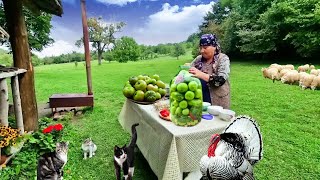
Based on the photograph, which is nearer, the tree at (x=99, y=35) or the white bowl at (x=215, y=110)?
the white bowl at (x=215, y=110)

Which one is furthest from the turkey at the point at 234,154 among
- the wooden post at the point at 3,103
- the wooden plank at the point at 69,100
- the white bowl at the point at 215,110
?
the wooden plank at the point at 69,100

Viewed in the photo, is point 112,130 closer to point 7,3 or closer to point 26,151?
point 26,151

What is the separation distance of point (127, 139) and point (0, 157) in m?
2.06

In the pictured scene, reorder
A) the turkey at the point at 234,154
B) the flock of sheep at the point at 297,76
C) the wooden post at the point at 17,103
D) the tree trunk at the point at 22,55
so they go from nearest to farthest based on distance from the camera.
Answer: the turkey at the point at 234,154
the wooden post at the point at 17,103
the tree trunk at the point at 22,55
the flock of sheep at the point at 297,76

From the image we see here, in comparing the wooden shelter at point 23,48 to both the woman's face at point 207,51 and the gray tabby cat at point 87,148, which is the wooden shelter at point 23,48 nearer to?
the gray tabby cat at point 87,148

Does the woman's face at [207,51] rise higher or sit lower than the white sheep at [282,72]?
higher

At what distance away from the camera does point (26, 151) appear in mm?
4000

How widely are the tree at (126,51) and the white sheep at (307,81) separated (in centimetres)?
3442

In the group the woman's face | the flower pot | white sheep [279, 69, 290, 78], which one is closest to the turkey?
the woman's face

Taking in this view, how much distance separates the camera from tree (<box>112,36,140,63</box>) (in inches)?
1629

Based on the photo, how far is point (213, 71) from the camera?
2.95 metres

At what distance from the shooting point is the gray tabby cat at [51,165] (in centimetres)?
267

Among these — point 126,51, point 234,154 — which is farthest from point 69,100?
point 126,51

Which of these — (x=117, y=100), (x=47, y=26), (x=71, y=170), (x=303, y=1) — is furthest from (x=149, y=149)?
(x=47, y=26)
